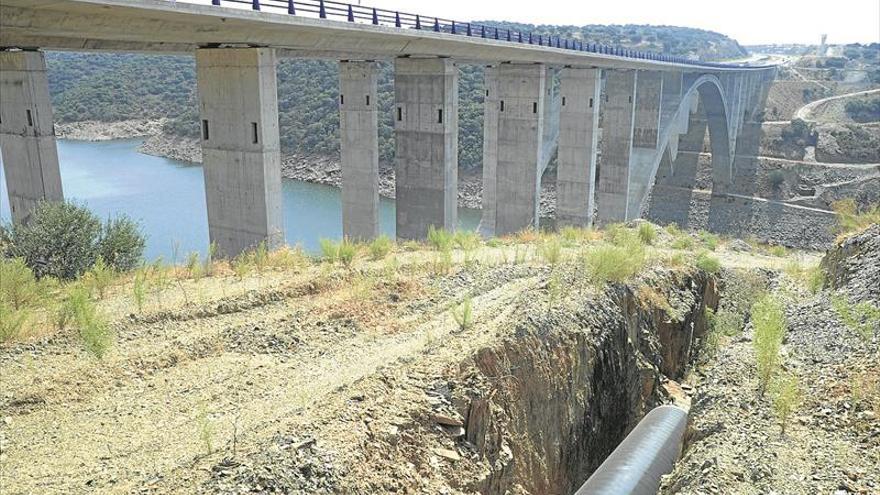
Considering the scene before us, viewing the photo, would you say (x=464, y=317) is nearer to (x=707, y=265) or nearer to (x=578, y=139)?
(x=707, y=265)

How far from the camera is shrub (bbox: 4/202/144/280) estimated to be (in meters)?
12.2

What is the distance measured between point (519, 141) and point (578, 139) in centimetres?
484

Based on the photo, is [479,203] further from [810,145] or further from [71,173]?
[810,145]

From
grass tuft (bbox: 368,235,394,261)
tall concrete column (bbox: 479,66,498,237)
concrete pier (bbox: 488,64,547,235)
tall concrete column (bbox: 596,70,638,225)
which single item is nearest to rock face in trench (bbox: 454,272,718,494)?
grass tuft (bbox: 368,235,394,261)

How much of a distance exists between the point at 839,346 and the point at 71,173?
48.8 m

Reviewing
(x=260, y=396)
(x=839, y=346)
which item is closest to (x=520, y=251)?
(x=839, y=346)

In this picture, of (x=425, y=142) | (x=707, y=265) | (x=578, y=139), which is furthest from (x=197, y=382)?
(x=578, y=139)

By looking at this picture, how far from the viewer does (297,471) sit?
679cm

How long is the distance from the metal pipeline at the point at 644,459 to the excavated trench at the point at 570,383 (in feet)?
2.51

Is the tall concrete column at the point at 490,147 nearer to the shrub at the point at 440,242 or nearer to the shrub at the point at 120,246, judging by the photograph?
the shrub at the point at 440,242

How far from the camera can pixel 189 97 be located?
222 feet

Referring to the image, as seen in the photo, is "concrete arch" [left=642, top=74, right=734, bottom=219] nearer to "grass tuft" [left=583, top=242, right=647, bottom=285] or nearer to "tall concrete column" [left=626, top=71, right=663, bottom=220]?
"tall concrete column" [left=626, top=71, right=663, bottom=220]

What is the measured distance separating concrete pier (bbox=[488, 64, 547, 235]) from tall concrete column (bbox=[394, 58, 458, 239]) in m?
4.32

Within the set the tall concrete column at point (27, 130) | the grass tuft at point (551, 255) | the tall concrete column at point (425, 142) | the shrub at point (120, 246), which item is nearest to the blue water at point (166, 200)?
the tall concrete column at point (425, 142)
